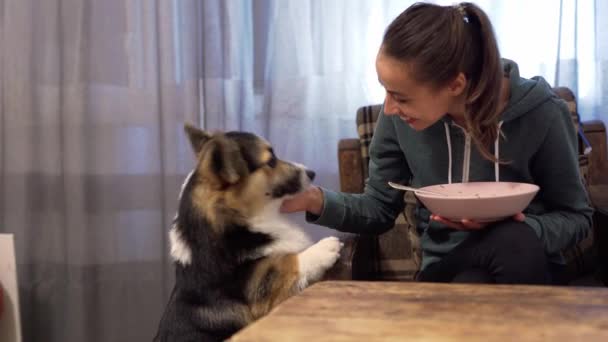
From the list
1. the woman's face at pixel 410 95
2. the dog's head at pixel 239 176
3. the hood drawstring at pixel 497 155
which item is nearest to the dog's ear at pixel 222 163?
the dog's head at pixel 239 176

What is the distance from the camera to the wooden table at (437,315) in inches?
29.4

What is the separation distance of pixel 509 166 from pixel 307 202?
1.84 ft

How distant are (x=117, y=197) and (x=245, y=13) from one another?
0.93 m

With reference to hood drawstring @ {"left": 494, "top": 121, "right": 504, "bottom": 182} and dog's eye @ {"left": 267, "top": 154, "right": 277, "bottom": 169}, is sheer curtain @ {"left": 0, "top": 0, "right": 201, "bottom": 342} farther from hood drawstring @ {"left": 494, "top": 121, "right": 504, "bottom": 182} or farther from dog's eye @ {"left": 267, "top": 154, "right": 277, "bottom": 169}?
hood drawstring @ {"left": 494, "top": 121, "right": 504, "bottom": 182}

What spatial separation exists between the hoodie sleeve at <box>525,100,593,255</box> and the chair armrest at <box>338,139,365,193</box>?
66cm

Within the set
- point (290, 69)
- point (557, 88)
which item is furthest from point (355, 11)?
point (557, 88)

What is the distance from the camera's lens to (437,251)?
153cm

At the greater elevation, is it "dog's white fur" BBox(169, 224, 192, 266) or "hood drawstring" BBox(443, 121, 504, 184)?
"hood drawstring" BBox(443, 121, 504, 184)

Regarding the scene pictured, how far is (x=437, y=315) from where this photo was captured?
82 centimetres

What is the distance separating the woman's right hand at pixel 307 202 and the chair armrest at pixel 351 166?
471 mm

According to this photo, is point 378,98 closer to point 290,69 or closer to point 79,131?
point 290,69

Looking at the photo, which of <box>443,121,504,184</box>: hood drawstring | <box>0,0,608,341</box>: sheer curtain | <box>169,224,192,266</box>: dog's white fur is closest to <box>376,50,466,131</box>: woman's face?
<box>443,121,504,184</box>: hood drawstring

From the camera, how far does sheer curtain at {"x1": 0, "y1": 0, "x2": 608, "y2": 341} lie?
211 cm

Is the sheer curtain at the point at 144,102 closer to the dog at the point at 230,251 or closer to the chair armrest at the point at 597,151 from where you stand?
the chair armrest at the point at 597,151
